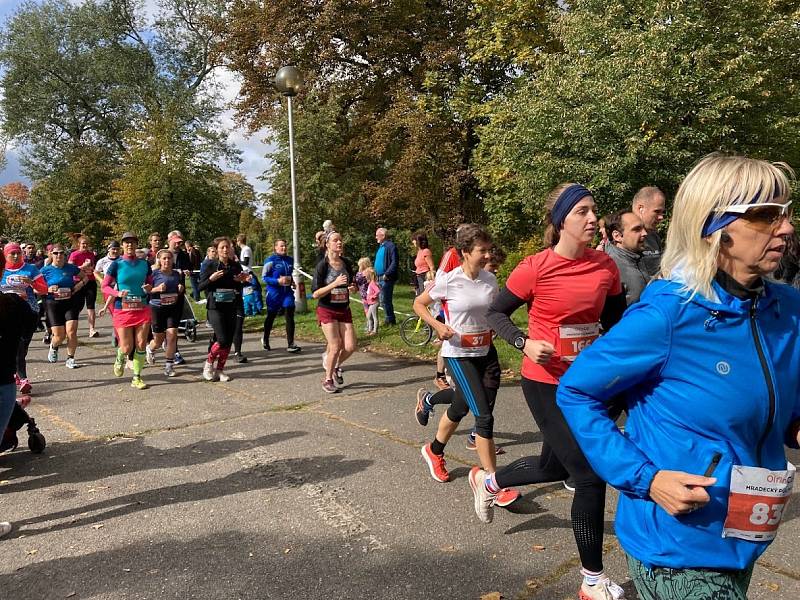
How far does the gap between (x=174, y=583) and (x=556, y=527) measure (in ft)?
7.59

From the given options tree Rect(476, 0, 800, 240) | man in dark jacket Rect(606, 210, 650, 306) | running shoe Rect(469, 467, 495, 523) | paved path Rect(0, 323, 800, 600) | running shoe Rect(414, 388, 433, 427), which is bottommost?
paved path Rect(0, 323, 800, 600)

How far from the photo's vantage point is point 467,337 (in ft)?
15.0

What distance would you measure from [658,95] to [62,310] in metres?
13.1

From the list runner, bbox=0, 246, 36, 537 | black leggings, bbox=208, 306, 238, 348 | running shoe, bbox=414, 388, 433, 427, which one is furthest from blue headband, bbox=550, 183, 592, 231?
black leggings, bbox=208, 306, 238, 348

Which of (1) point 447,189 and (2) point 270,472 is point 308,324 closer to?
(2) point 270,472

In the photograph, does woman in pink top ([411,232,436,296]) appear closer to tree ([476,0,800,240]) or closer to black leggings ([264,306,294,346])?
black leggings ([264,306,294,346])

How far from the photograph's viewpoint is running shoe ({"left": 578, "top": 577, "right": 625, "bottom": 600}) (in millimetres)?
2932

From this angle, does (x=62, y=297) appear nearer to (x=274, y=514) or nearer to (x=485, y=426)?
(x=274, y=514)

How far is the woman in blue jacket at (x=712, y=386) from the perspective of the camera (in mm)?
1623

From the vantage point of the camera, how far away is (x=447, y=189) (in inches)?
960

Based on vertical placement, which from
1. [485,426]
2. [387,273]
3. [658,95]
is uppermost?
[658,95]

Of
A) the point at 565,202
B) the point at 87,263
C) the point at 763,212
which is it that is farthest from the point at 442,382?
the point at 87,263

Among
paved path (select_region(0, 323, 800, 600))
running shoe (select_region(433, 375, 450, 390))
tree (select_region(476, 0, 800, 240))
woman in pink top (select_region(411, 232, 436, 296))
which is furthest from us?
tree (select_region(476, 0, 800, 240))

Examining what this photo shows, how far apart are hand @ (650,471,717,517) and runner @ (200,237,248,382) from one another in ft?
25.3
